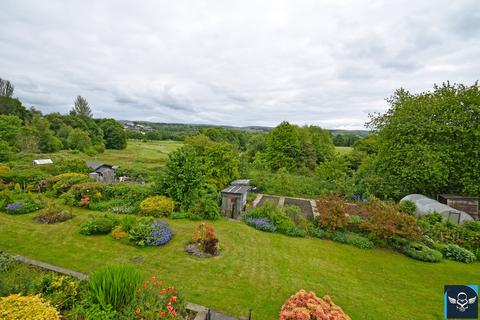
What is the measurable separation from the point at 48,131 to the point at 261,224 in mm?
46849

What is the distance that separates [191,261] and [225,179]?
958cm

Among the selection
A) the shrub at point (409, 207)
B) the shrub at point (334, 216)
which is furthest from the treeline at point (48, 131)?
the shrub at point (409, 207)

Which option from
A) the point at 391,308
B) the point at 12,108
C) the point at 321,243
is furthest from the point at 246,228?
the point at 12,108

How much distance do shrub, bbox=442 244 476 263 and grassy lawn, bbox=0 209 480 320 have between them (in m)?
0.33

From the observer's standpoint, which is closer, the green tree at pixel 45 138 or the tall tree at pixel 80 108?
the green tree at pixel 45 138

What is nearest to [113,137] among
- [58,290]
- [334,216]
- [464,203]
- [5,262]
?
[5,262]

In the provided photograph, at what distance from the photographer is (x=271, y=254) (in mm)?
8609

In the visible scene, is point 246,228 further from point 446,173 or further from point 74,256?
point 446,173

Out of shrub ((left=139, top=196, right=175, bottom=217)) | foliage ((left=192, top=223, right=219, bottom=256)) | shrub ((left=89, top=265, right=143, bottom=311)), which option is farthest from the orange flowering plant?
shrub ((left=139, top=196, right=175, bottom=217))

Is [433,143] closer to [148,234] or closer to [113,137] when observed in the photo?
[148,234]

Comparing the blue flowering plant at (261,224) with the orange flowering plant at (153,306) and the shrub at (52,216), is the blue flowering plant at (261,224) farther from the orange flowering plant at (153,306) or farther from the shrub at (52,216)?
the shrub at (52,216)

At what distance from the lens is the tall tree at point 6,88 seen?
175ft

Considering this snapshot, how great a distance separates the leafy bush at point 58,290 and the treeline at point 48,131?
32.7 meters

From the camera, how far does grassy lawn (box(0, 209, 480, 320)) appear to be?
589 centimetres
